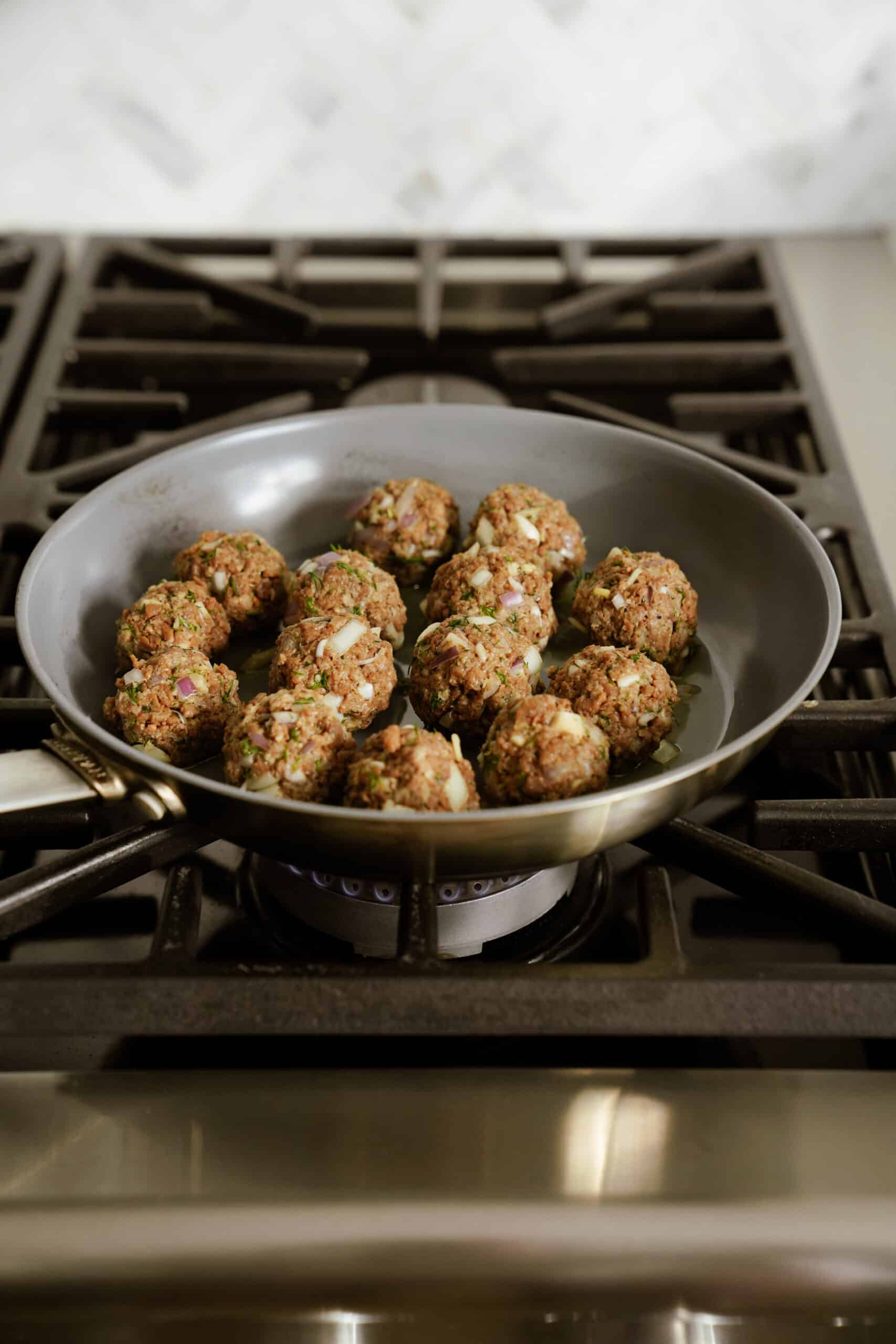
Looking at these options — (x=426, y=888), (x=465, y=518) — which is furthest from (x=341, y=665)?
(x=465, y=518)

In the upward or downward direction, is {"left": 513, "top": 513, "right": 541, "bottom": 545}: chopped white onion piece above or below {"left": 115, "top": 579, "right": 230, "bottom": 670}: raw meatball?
above

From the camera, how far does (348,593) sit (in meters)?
1.07


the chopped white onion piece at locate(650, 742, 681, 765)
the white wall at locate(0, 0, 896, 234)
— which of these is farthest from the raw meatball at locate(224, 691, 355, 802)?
the white wall at locate(0, 0, 896, 234)

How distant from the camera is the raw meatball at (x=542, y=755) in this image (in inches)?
34.0

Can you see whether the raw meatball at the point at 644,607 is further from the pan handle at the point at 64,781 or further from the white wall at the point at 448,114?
the white wall at the point at 448,114

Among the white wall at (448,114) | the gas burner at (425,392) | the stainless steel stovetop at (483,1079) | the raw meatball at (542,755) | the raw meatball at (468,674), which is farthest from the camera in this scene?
the white wall at (448,114)

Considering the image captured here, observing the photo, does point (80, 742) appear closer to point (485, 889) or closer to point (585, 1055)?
point (485, 889)

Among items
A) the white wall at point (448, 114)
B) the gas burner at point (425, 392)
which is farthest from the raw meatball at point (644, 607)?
the white wall at point (448, 114)

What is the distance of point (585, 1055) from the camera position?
32.9 inches

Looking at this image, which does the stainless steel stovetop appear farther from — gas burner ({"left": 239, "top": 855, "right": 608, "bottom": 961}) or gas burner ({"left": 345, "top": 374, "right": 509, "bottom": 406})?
gas burner ({"left": 345, "top": 374, "right": 509, "bottom": 406})

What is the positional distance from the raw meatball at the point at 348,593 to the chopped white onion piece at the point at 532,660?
15 cm

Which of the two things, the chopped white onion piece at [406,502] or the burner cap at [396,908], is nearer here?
the burner cap at [396,908]

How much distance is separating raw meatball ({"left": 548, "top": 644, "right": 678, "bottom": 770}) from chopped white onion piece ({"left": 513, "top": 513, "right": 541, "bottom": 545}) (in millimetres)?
180

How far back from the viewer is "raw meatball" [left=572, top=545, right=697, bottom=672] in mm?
1046
